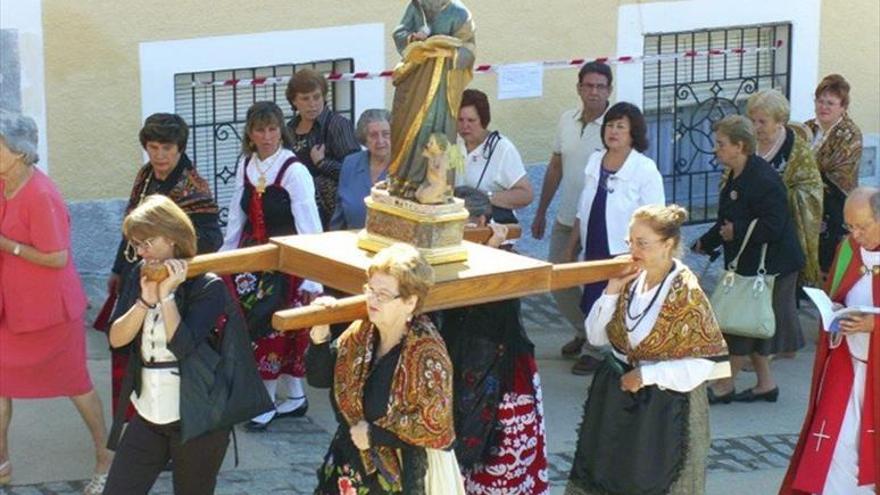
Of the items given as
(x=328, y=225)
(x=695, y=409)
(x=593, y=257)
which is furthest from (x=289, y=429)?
(x=695, y=409)

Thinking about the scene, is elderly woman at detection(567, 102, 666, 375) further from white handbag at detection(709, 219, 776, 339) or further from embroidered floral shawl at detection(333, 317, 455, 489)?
embroidered floral shawl at detection(333, 317, 455, 489)

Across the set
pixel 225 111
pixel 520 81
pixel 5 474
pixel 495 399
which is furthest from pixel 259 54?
pixel 495 399

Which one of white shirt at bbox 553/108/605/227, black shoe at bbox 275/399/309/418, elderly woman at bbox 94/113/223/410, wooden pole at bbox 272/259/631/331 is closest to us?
wooden pole at bbox 272/259/631/331

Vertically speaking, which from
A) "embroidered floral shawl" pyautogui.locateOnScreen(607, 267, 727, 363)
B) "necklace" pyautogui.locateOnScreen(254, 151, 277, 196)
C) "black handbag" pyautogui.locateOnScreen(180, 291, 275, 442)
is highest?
"necklace" pyautogui.locateOnScreen(254, 151, 277, 196)

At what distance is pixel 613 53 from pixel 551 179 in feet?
6.23

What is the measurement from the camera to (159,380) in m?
7.58

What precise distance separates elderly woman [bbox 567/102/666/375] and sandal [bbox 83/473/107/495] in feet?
9.11

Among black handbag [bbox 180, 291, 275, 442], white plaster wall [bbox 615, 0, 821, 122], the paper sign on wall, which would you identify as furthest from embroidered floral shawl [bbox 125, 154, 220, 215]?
white plaster wall [bbox 615, 0, 821, 122]

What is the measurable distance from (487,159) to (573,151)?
83cm

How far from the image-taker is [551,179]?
38.0 feet

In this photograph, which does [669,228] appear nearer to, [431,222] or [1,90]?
[431,222]

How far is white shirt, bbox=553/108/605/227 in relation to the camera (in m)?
11.2

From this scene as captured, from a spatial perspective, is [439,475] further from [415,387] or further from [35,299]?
[35,299]

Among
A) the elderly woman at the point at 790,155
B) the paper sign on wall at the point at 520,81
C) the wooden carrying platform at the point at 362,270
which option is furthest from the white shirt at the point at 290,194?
the paper sign on wall at the point at 520,81
